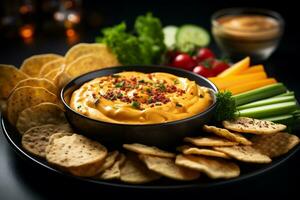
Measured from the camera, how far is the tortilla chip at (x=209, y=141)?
4016 mm

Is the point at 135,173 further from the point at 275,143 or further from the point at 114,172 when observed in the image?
the point at 275,143

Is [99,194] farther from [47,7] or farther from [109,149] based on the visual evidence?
[47,7]

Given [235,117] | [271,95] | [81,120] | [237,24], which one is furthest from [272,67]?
[81,120]

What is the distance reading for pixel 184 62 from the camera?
6.47 meters

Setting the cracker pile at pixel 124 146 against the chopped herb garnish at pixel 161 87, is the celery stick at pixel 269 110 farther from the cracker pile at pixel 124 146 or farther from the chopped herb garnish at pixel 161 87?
the chopped herb garnish at pixel 161 87

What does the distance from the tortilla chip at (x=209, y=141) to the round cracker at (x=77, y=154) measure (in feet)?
2.26

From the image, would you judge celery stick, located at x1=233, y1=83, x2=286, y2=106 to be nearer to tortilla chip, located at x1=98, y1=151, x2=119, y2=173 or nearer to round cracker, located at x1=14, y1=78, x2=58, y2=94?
tortilla chip, located at x1=98, y1=151, x2=119, y2=173

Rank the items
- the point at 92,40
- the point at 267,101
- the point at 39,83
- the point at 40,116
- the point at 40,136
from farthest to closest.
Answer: the point at 92,40 < the point at 267,101 < the point at 39,83 < the point at 40,116 < the point at 40,136

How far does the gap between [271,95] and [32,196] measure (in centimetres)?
256

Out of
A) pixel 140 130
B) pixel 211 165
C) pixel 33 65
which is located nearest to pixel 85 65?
pixel 33 65

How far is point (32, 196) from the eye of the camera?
4.02 metres

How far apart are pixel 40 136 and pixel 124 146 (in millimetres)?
838

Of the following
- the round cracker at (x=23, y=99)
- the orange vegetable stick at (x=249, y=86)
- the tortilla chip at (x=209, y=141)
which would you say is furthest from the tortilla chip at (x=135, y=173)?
the orange vegetable stick at (x=249, y=86)

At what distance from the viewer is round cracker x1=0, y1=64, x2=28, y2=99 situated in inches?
197
